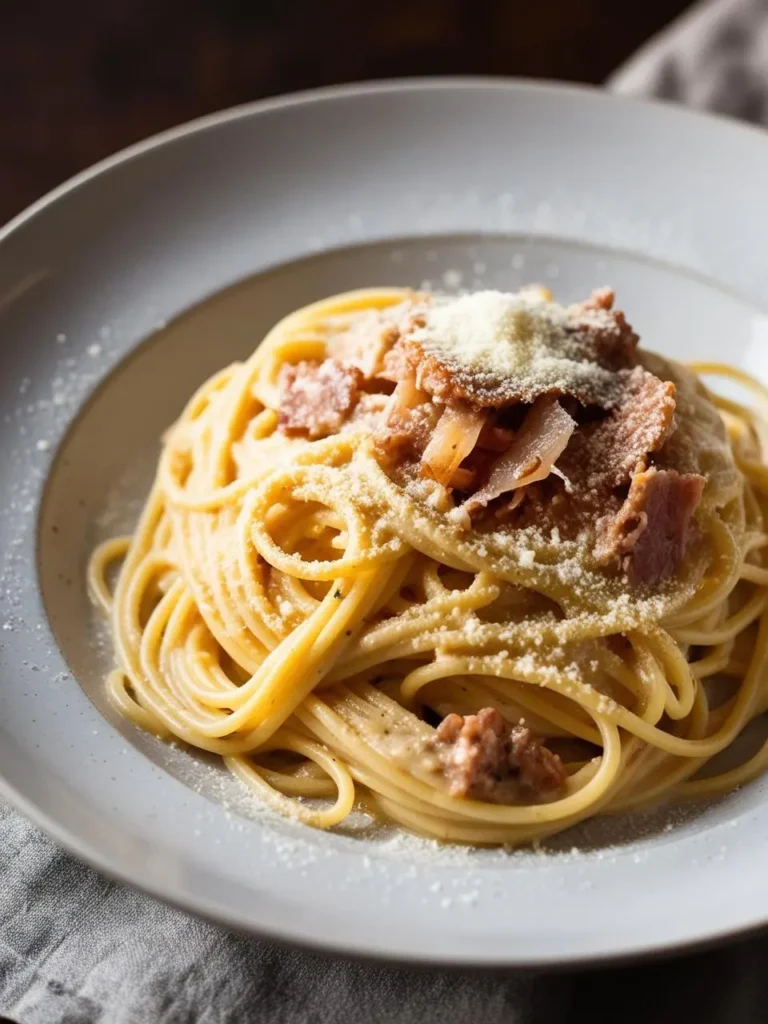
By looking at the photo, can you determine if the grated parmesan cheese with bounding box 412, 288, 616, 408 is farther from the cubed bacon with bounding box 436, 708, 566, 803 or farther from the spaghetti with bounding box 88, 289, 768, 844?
the cubed bacon with bounding box 436, 708, 566, 803

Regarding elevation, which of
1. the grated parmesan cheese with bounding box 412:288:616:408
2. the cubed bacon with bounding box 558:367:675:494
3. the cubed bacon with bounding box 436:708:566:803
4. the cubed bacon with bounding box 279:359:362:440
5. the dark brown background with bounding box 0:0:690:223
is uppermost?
the dark brown background with bounding box 0:0:690:223

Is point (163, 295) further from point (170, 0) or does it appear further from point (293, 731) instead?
point (170, 0)

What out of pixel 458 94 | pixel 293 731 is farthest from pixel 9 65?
pixel 293 731

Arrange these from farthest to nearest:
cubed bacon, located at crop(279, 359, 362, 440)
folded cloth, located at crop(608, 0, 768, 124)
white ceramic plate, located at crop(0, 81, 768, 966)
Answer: folded cloth, located at crop(608, 0, 768, 124) < cubed bacon, located at crop(279, 359, 362, 440) < white ceramic plate, located at crop(0, 81, 768, 966)

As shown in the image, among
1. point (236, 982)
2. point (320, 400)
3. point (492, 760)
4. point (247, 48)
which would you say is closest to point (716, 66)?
point (247, 48)

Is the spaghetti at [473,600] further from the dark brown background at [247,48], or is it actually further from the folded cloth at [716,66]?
the dark brown background at [247,48]

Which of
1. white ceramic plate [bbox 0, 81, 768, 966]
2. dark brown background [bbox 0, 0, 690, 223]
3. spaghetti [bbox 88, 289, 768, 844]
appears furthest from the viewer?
dark brown background [bbox 0, 0, 690, 223]

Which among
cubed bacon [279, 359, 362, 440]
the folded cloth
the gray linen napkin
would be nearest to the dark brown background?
the folded cloth
